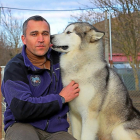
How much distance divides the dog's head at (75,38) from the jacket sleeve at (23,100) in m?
0.62

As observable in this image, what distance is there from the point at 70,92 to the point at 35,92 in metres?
0.40

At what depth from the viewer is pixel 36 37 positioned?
9.10 feet

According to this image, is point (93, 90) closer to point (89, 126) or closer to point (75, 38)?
point (89, 126)

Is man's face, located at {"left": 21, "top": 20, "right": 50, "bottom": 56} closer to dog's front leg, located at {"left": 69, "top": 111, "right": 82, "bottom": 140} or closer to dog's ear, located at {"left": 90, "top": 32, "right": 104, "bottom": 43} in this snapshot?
dog's ear, located at {"left": 90, "top": 32, "right": 104, "bottom": 43}

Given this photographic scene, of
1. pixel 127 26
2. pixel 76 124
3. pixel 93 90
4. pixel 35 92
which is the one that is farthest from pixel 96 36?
pixel 127 26

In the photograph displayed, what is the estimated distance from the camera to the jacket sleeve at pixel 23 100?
7.99ft

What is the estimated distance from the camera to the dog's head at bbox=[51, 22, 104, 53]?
9.70ft

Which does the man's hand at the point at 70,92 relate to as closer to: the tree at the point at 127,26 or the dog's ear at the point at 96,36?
the dog's ear at the point at 96,36

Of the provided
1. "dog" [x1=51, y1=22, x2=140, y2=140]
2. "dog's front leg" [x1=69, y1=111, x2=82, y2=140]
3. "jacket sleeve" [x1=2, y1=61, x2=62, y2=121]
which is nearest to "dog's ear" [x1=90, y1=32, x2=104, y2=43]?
"dog" [x1=51, y1=22, x2=140, y2=140]

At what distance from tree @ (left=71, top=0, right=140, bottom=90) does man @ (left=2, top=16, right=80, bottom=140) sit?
5834 millimetres

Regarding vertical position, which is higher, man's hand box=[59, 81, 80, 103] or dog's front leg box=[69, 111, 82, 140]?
man's hand box=[59, 81, 80, 103]

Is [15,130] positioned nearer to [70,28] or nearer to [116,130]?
[116,130]

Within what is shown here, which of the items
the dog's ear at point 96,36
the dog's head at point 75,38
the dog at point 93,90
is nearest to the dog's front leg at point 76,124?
the dog at point 93,90

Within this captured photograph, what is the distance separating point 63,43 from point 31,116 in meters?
1.00
